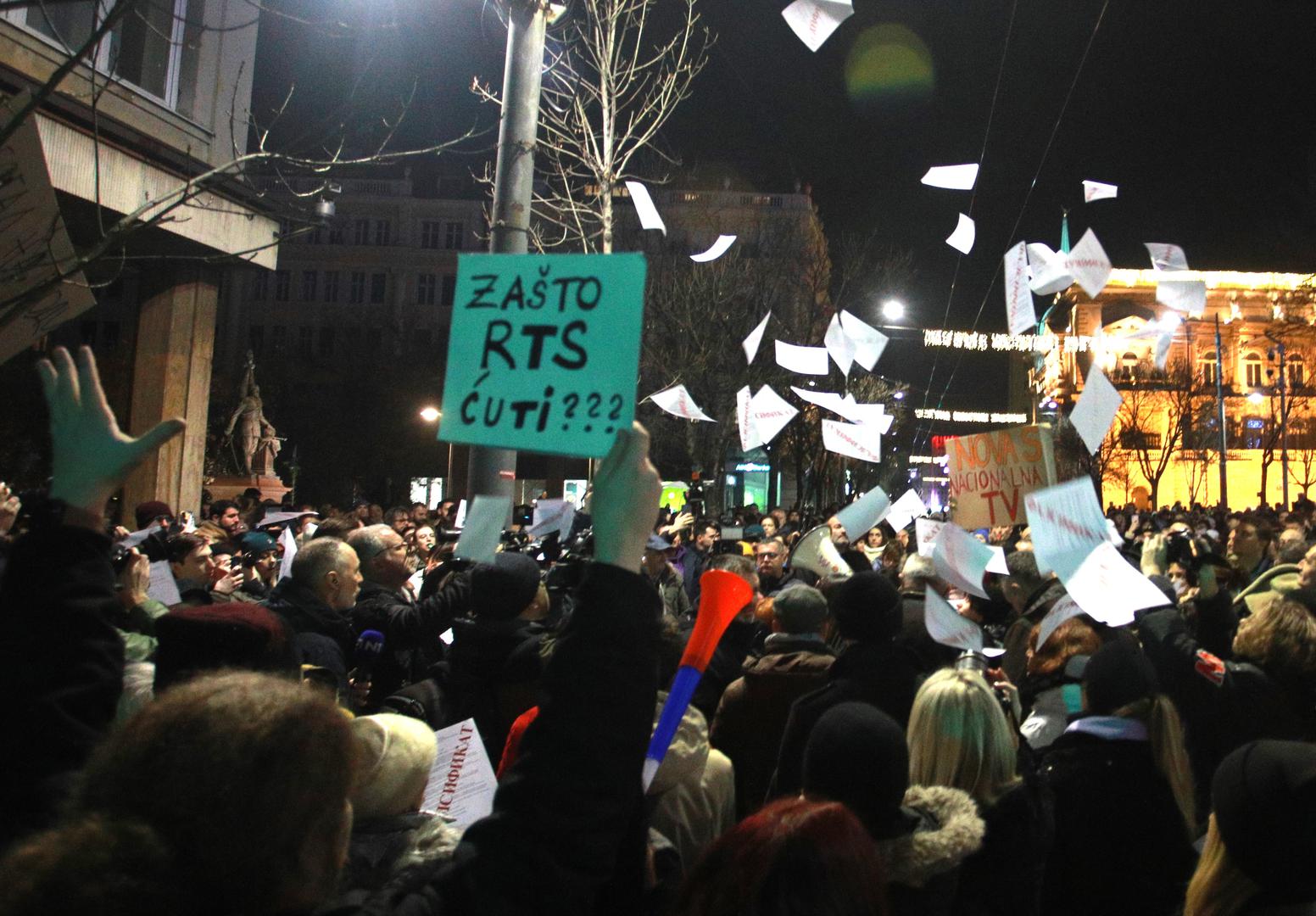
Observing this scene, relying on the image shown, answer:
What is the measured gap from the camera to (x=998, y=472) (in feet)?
19.9

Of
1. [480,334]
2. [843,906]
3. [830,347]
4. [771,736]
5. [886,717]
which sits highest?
[830,347]

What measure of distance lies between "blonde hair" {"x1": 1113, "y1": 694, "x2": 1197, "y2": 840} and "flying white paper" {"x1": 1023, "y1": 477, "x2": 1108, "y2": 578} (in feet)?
3.59

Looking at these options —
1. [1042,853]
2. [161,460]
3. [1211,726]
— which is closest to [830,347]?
[1211,726]

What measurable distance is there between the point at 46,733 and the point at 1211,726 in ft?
13.1

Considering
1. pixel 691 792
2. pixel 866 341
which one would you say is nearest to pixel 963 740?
pixel 691 792

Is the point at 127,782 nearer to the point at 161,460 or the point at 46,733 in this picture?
the point at 46,733

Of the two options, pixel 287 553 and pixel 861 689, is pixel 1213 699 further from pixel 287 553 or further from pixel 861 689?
pixel 287 553

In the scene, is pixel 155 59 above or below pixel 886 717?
above

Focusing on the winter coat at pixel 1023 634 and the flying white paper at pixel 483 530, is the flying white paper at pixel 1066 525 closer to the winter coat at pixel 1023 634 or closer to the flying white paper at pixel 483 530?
the winter coat at pixel 1023 634

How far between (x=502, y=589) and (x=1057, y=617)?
7.64 ft

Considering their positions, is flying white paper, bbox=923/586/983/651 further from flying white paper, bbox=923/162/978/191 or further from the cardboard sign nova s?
flying white paper, bbox=923/162/978/191

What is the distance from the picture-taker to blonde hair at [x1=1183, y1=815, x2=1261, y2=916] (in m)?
2.13

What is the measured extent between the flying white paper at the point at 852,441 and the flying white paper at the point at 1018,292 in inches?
54.0

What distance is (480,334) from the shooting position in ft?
8.77
